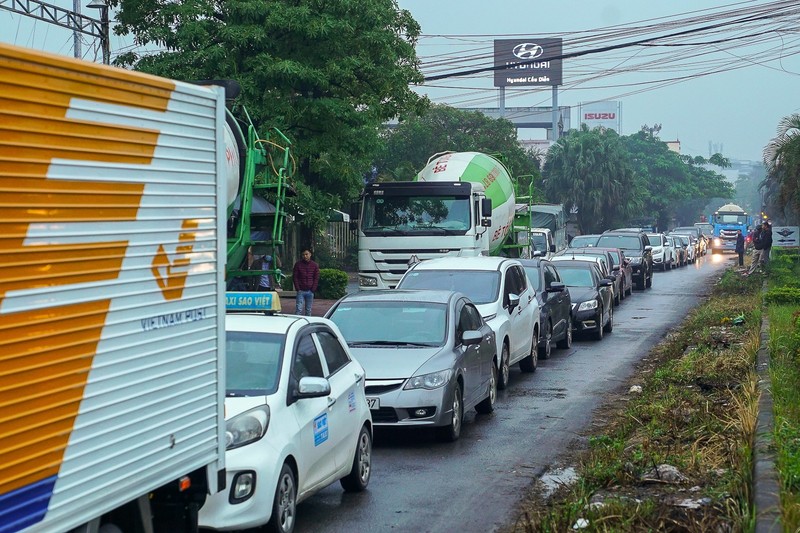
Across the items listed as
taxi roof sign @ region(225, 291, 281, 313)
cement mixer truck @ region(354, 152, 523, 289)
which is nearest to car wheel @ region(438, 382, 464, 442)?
taxi roof sign @ region(225, 291, 281, 313)

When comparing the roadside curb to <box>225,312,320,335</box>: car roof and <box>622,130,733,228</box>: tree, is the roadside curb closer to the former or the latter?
<box>225,312,320,335</box>: car roof

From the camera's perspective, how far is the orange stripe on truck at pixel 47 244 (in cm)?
452

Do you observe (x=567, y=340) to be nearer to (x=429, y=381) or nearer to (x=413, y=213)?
(x=413, y=213)

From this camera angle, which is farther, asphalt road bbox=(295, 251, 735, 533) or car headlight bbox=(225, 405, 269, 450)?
asphalt road bbox=(295, 251, 735, 533)

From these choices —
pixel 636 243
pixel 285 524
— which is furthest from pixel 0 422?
pixel 636 243

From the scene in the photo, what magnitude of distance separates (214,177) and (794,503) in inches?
153

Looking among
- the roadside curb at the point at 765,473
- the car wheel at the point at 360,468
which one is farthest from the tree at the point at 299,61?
the car wheel at the point at 360,468

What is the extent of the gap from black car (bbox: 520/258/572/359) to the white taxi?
1024 centimetres

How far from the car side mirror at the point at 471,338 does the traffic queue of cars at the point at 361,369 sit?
0.01 metres

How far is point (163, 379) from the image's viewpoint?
226 inches

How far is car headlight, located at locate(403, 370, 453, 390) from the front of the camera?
1188cm

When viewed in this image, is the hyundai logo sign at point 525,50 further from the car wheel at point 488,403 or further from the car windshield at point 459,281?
the car wheel at point 488,403

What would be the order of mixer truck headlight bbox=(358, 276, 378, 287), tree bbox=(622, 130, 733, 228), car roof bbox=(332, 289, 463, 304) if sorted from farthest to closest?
1. tree bbox=(622, 130, 733, 228)
2. mixer truck headlight bbox=(358, 276, 378, 287)
3. car roof bbox=(332, 289, 463, 304)

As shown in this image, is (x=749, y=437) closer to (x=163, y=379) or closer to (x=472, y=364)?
(x=472, y=364)
